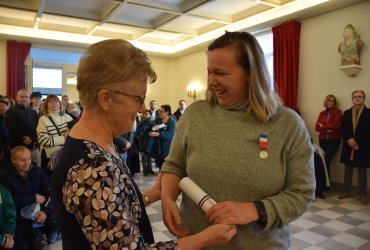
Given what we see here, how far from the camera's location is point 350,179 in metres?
4.95

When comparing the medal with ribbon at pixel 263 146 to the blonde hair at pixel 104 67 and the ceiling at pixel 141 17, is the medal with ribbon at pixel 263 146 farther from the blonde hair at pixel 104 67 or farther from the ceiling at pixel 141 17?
the ceiling at pixel 141 17

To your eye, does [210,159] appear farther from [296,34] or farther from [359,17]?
[296,34]

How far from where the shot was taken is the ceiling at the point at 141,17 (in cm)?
601

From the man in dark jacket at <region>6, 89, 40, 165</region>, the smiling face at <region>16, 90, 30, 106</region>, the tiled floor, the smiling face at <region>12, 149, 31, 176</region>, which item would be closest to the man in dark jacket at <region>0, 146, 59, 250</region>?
the smiling face at <region>12, 149, 31, 176</region>

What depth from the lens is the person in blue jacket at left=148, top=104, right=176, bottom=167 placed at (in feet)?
19.8

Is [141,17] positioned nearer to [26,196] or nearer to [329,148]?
[329,148]

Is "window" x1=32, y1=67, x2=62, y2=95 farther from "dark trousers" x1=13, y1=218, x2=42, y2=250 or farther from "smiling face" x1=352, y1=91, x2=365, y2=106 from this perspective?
"smiling face" x1=352, y1=91, x2=365, y2=106

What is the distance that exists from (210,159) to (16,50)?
8.21 m

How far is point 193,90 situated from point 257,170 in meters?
8.29

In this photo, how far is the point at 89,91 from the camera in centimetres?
88

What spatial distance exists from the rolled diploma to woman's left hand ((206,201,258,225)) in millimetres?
22

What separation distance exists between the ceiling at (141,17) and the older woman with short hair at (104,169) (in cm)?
537

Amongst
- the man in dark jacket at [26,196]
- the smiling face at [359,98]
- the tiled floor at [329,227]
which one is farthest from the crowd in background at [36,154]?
the smiling face at [359,98]

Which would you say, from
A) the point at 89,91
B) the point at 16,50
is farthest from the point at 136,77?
the point at 16,50
